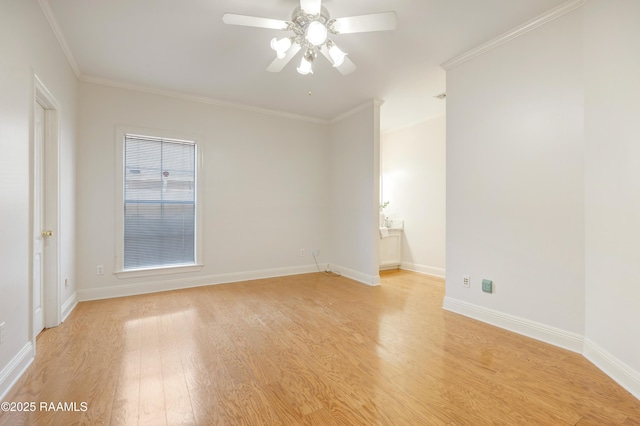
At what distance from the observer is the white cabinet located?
5293 millimetres

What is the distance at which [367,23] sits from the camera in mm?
2037

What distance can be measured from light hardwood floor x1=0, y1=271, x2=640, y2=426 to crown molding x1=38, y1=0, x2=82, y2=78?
9.01ft

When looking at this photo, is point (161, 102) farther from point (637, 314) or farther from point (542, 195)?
point (637, 314)

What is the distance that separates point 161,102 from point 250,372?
148 inches

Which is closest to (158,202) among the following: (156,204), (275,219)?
(156,204)

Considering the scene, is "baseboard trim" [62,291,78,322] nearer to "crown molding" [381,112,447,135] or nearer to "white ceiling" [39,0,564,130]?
"white ceiling" [39,0,564,130]

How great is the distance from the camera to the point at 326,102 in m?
4.40

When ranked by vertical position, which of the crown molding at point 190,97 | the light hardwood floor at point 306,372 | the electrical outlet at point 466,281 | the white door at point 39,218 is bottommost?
the light hardwood floor at point 306,372

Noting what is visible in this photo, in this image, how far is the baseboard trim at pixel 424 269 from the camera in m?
4.85

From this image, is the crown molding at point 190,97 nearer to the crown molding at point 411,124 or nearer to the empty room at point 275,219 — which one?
the empty room at point 275,219

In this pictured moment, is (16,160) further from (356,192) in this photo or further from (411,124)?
(411,124)

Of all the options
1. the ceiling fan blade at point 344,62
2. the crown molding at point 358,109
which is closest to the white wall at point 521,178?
the crown molding at point 358,109

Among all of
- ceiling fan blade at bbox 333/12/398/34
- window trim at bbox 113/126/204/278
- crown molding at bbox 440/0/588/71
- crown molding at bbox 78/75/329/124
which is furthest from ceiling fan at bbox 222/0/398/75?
window trim at bbox 113/126/204/278

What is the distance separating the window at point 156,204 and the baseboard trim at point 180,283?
22 cm
